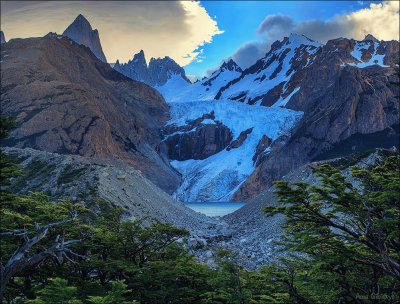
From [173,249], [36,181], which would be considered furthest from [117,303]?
[36,181]

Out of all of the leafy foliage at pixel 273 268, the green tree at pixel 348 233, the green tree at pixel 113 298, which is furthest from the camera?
the leafy foliage at pixel 273 268

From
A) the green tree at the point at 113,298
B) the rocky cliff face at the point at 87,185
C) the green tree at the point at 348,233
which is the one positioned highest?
the rocky cliff face at the point at 87,185

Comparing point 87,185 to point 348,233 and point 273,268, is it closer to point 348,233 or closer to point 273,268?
point 273,268

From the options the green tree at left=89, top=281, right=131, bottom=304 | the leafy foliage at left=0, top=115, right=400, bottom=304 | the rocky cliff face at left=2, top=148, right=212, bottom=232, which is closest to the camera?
the green tree at left=89, top=281, right=131, bottom=304

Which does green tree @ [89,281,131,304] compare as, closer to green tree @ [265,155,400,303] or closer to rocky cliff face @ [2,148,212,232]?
green tree @ [265,155,400,303]

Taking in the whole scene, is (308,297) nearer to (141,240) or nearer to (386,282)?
(386,282)

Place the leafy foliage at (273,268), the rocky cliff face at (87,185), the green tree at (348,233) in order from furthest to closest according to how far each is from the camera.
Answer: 1. the rocky cliff face at (87,185)
2. the leafy foliage at (273,268)
3. the green tree at (348,233)

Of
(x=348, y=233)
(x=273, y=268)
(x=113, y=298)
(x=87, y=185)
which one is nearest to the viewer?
(x=113, y=298)

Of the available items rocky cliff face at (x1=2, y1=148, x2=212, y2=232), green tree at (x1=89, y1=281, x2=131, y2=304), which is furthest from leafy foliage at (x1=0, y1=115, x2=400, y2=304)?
rocky cliff face at (x1=2, y1=148, x2=212, y2=232)

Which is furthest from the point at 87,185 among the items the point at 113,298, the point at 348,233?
the point at 348,233

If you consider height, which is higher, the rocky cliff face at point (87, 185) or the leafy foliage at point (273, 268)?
the rocky cliff face at point (87, 185)

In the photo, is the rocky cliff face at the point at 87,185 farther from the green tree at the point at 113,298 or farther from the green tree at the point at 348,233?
the green tree at the point at 348,233

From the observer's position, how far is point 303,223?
14.9 metres

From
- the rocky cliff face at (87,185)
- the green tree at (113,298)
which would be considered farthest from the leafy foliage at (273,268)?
the rocky cliff face at (87,185)
